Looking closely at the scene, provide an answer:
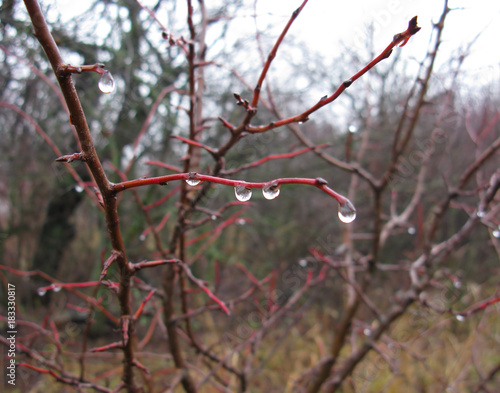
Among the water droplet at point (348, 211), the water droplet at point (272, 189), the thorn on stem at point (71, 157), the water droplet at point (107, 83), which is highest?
the water droplet at point (107, 83)

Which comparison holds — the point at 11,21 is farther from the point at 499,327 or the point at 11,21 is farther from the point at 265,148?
the point at 499,327

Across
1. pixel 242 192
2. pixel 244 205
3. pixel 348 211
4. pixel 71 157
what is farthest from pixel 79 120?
pixel 244 205

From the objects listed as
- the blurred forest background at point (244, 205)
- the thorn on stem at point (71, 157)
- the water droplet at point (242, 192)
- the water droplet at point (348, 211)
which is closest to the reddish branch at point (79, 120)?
the thorn on stem at point (71, 157)

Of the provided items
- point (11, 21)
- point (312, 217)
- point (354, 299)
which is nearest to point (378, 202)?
point (354, 299)

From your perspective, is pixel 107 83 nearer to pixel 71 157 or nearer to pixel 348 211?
pixel 71 157

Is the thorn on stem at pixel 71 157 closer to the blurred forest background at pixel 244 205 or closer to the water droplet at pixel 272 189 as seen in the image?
the water droplet at pixel 272 189

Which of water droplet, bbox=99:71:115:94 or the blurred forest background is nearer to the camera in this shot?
water droplet, bbox=99:71:115:94

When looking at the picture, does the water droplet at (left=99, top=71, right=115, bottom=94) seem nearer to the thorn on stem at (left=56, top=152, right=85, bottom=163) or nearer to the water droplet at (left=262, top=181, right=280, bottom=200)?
the thorn on stem at (left=56, top=152, right=85, bottom=163)

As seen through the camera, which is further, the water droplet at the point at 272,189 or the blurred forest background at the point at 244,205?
the blurred forest background at the point at 244,205

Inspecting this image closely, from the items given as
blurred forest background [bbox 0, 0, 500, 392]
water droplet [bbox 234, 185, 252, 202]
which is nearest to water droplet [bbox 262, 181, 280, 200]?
water droplet [bbox 234, 185, 252, 202]

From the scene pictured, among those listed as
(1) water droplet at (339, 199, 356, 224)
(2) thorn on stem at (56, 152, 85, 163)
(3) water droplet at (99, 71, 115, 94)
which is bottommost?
(1) water droplet at (339, 199, 356, 224)

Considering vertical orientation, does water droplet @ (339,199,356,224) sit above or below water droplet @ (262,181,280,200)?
below
